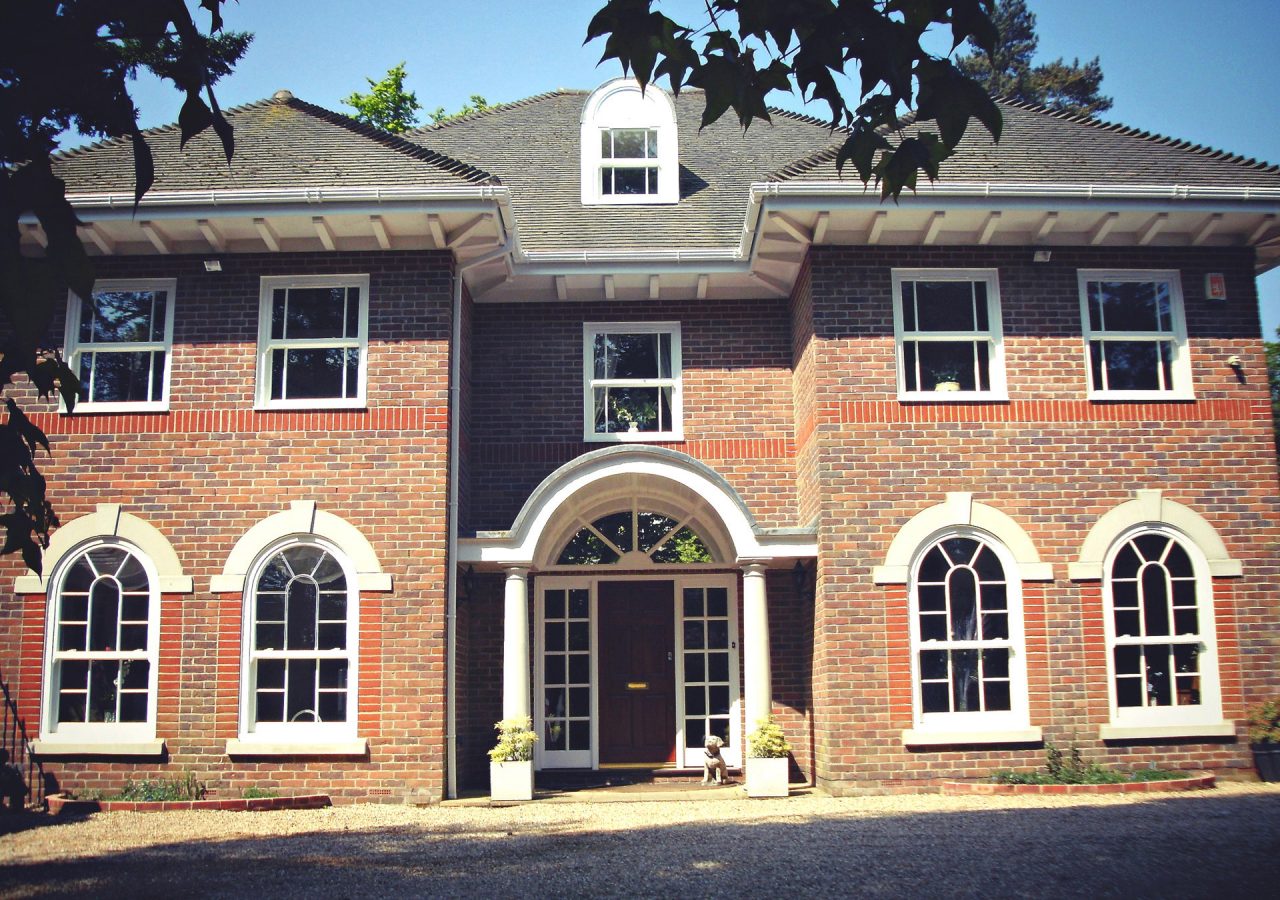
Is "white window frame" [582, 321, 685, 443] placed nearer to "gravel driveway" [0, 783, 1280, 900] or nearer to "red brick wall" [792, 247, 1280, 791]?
"red brick wall" [792, 247, 1280, 791]

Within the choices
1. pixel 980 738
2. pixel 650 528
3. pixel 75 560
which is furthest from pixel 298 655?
pixel 650 528

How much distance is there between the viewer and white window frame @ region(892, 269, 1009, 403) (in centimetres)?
1262

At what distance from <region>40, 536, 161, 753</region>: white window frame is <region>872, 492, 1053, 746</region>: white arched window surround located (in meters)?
7.50

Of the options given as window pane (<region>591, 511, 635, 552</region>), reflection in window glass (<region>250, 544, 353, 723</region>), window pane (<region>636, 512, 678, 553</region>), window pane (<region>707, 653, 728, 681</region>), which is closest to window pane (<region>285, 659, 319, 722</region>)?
reflection in window glass (<region>250, 544, 353, 723</region>)

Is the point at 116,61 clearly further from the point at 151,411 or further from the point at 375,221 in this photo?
the point at 151,411

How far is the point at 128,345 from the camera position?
1281 centimetres

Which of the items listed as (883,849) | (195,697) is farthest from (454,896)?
(195,697)

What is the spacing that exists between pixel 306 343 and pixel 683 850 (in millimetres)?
7058

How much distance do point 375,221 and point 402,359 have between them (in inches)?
57.7

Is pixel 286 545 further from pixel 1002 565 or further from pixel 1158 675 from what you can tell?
pixel 1158 675

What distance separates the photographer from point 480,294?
14.0 metres

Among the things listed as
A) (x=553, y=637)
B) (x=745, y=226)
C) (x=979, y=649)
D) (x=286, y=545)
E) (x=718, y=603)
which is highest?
(x=745, y=226)

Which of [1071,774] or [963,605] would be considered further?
[963,605]

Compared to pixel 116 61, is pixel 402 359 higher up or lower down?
higher up
